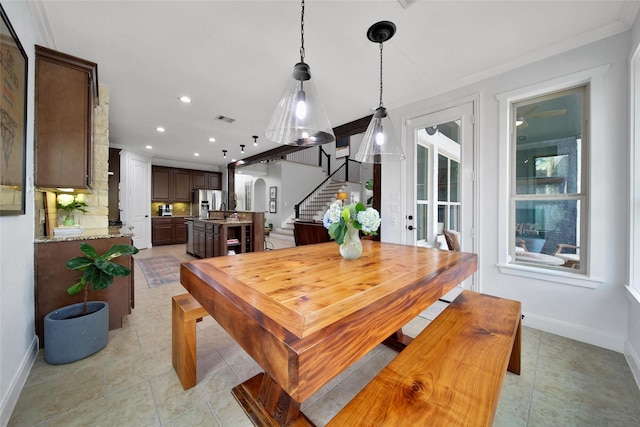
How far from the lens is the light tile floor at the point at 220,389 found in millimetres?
1354

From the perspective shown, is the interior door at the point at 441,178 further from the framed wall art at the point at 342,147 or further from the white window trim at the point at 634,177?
the framed wall art at the point at 342,147

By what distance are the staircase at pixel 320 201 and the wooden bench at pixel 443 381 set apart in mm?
7274

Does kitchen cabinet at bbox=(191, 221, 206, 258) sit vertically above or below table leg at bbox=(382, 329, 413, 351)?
above

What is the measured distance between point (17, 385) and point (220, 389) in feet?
3.92

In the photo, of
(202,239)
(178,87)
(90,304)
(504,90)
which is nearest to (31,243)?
(90,304)

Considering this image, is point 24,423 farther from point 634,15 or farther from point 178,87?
point 634,15

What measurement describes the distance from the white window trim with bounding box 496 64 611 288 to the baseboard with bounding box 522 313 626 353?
0.38 meters

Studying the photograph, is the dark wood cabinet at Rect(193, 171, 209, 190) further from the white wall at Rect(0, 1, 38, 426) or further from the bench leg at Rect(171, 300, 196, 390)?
the bench leg at Rect(171, 300, 196, 390)

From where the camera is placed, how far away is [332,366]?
74cm

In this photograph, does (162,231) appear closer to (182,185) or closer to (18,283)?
(182,185)

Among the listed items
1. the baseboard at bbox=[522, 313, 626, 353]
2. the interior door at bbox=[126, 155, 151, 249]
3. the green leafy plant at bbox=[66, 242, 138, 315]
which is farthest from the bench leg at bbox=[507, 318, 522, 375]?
the interior door at bbox=[126, 155, 151, 249]

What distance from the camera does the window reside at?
222cm

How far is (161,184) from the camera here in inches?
290

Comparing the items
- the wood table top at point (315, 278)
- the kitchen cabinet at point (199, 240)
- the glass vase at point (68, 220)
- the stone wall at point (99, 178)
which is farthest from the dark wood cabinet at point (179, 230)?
the wood table top at point (315, 278)
